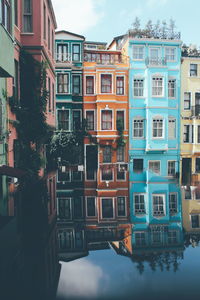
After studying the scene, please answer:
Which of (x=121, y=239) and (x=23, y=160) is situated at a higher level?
(x=23, y=160)

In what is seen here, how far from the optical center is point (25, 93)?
1466 cm

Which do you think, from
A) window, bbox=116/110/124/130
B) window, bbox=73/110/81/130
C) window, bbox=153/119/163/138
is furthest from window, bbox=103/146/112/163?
window, bbox=153/119/163/138

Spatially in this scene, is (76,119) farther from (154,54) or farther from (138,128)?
(154,54)

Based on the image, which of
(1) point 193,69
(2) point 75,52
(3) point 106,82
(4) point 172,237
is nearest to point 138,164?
(3) point 106,82

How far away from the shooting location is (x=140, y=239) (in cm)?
455

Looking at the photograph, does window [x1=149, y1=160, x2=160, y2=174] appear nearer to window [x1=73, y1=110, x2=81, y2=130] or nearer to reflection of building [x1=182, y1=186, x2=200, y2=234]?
window [x1=73, y1=110, x2=81, y2=130]

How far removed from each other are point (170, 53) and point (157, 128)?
8678 millimetres

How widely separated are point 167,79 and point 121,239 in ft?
81.6

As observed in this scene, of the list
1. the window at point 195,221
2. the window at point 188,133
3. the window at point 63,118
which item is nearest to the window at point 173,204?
the window at point 195,221

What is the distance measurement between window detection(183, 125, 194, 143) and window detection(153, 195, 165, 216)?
69.9 ft

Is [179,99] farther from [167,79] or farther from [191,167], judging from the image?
[191,167]

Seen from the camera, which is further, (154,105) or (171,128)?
(171,128)

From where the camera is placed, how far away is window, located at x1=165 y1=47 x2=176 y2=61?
27.5 m

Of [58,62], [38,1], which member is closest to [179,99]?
[58,62]
